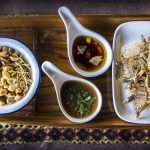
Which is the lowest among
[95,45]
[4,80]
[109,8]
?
[4,80]

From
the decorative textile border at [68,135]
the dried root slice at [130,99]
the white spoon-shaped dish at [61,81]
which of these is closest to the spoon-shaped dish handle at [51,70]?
the white spoon-shaped dish at [61,81]

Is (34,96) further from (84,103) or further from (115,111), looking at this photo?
(115,111)

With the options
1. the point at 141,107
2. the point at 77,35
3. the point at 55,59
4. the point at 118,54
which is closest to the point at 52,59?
the point at 55,59

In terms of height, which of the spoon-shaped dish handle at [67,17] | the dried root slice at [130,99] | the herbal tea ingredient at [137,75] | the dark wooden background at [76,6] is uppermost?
the dark wooden background at [76,6]

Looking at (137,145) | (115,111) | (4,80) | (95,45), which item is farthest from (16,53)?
(137,145)

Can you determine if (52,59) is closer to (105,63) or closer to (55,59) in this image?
(55,59)

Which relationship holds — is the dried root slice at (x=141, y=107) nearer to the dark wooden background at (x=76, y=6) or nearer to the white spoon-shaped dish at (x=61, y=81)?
the white spoon-shaped dish at (x=61, y=81)
